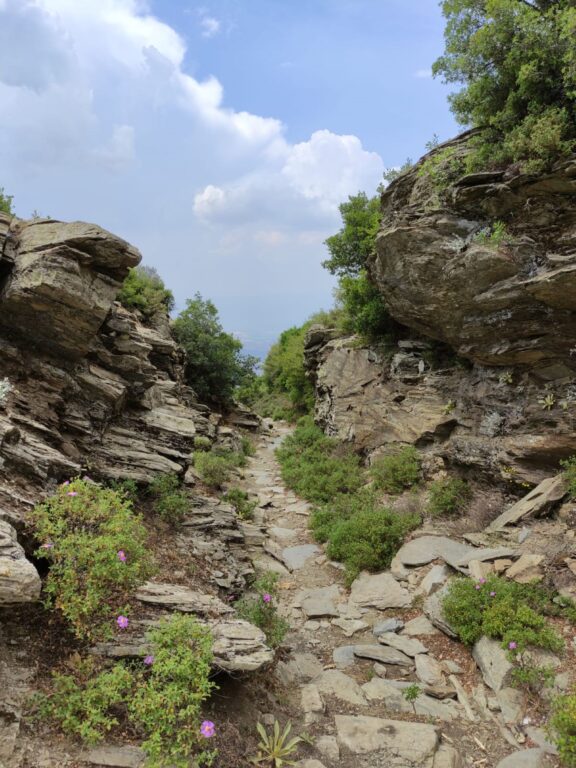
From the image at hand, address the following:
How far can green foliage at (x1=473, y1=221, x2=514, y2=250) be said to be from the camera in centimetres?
1070

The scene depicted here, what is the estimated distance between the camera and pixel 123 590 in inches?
226

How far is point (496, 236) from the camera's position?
35.2ft

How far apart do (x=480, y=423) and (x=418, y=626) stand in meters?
6.86

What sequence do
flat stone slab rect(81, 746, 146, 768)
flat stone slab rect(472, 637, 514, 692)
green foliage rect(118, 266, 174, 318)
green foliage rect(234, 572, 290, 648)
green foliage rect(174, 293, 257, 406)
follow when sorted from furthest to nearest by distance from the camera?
green foliage rect(174, 293, 257, 406) < green foliage rect(118, 266, 174, 318) < green foliage rect(234, 572, 290, 648) < flat stone slab rect(472, 637, 514, 692) < flat stone slab rect(81, 746, 146, 768)

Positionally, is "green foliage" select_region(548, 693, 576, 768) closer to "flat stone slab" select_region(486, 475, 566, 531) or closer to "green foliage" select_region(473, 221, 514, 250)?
"flat stone slab" select_region(486, 475, 566, 531)

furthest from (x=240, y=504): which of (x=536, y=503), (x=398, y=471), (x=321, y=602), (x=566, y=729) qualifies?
(x=566, y=729)

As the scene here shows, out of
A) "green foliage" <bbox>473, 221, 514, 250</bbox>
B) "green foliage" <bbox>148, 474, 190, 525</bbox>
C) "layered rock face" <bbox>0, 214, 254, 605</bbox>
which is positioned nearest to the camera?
"layered rock face" <bbox>0, 214, 254, 605</bbox>

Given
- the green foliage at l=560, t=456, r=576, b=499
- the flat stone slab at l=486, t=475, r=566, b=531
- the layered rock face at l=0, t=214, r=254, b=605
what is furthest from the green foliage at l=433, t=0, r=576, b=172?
the layered rock face at l=0, t=214, r=254, b=605

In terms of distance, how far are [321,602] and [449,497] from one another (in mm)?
4843

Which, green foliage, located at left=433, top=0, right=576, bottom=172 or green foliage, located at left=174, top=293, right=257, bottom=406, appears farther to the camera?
green foliage, located at left=174, top=293, right=257, bottom=406

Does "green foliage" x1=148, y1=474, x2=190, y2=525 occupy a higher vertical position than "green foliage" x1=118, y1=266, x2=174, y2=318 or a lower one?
lower

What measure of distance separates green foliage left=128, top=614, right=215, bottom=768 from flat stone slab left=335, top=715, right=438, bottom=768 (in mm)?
1946

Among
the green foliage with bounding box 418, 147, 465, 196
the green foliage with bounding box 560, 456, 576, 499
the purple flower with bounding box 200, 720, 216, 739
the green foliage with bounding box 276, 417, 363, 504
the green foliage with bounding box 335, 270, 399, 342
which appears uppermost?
the green foliage with bounding box 418, 147, 465, 196

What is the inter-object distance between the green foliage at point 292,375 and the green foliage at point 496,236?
56.9 ft
